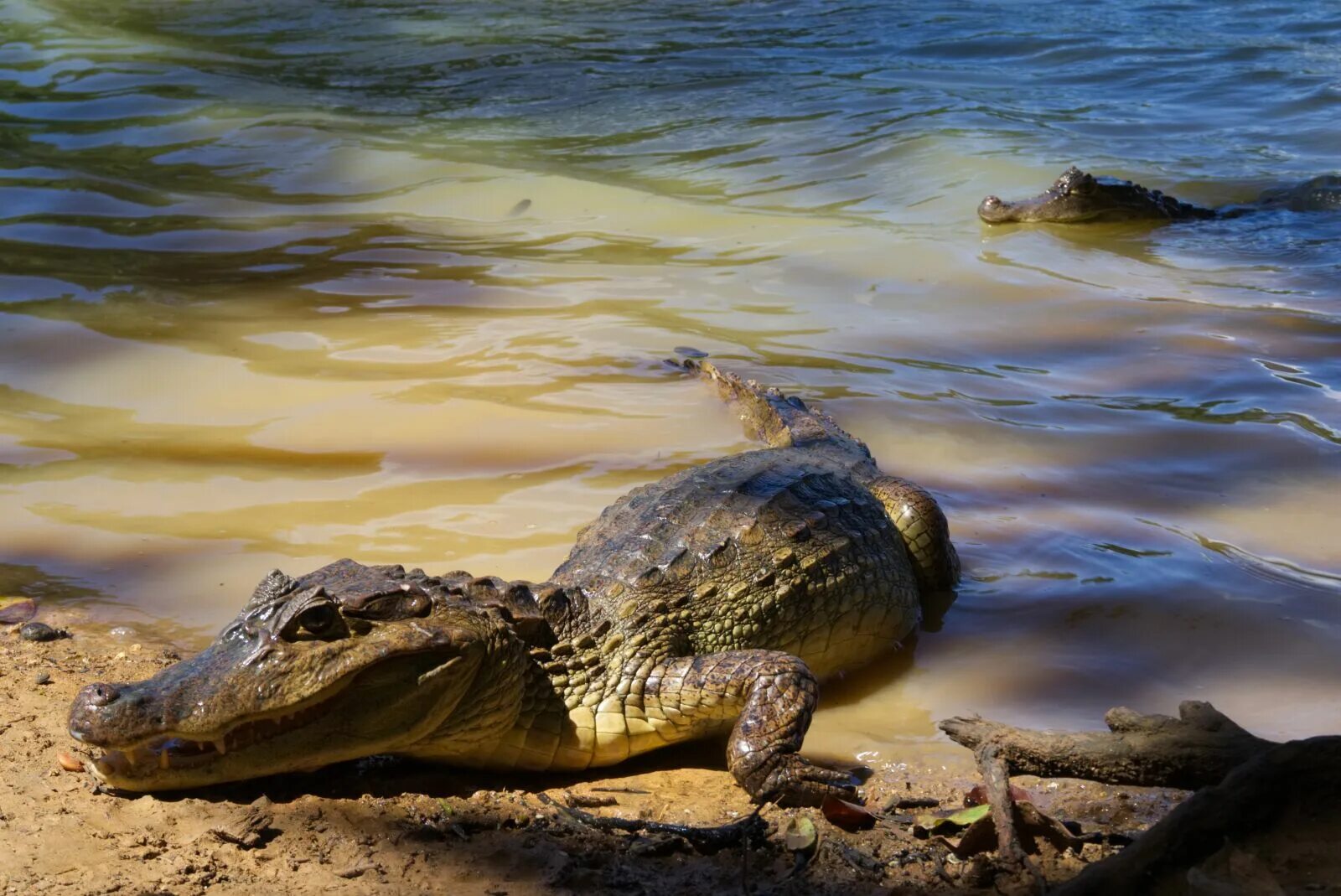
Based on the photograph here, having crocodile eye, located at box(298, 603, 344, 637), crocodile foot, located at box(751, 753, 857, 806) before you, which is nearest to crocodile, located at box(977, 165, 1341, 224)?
crocodile foot, located at box(751, 753, 857, 806)

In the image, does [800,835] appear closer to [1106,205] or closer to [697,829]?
[697,829]

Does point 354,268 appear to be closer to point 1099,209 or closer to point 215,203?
point 215,203

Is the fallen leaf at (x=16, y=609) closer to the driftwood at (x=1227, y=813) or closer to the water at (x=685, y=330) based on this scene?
the water at (x=685, y=330)

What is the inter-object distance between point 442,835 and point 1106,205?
7762 millimetres

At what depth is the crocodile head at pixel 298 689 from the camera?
9.11ft

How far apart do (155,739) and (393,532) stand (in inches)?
70.8

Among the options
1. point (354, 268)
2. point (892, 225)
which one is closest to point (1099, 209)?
point (892, 225)

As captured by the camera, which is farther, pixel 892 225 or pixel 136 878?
pixel 892 225

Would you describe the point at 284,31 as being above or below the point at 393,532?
above

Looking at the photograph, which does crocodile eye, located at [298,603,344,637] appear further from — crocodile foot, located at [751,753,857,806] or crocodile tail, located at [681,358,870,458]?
crocodile tail, located at [681,358,870,458]

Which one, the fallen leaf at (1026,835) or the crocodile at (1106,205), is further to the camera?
the crocodile at (1106,205)

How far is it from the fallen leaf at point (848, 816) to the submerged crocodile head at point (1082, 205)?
6.98 m

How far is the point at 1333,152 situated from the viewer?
1127 centimetres

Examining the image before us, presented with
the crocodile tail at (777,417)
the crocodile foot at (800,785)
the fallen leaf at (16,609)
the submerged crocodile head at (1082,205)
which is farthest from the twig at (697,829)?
the submerged crocodile head at (1082,205)
